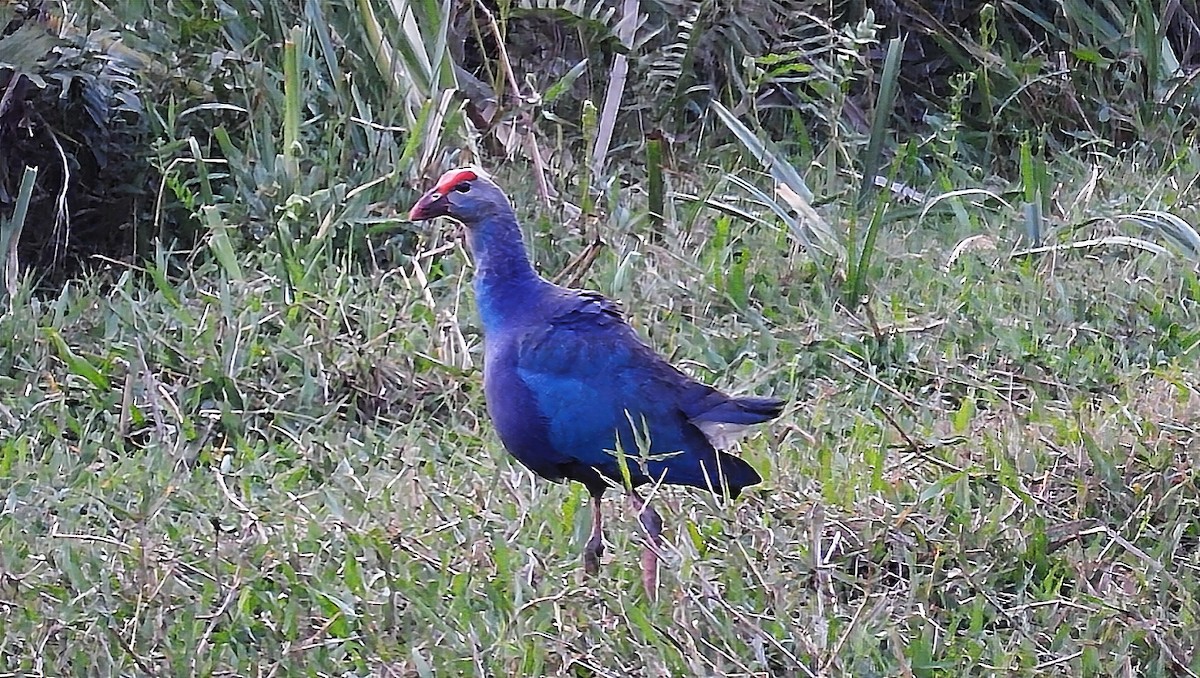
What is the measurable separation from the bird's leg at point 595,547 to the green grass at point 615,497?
4 centimetres

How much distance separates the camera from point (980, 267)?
523cm

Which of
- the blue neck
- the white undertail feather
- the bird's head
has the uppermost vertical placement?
the bird's head

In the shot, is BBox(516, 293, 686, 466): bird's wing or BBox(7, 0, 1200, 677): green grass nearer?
BBox(7, 0, 1200, 677): green grass

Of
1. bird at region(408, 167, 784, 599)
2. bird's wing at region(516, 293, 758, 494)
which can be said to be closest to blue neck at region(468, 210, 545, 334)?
bird at region(408, 167, 784, 599)

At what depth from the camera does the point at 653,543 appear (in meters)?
3.17

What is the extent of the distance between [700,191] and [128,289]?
1951mm

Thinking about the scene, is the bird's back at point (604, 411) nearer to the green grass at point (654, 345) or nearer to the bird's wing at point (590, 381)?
the bird's wing at point (590, 381)

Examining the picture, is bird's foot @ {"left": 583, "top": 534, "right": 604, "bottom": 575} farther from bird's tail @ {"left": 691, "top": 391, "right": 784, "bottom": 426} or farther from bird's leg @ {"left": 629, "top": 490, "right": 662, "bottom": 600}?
bird's tail @ {"left": 691, "top": 391, "right": 784, "bottom": 426}

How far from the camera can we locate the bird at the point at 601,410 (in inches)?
130

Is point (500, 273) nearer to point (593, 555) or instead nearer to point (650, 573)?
point (593, 555)

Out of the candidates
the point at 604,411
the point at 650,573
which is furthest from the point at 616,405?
the point at 650,573

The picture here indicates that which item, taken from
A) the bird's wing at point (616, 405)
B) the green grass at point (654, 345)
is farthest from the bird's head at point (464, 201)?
the green grass at point (654, 345)

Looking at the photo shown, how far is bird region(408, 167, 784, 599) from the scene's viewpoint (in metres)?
3.31

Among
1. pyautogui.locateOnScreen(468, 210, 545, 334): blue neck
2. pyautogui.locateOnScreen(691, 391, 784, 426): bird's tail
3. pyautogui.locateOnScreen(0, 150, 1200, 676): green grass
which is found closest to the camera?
pyautogui.locateOnScreen(0, 150, 1200, 676): green grass
